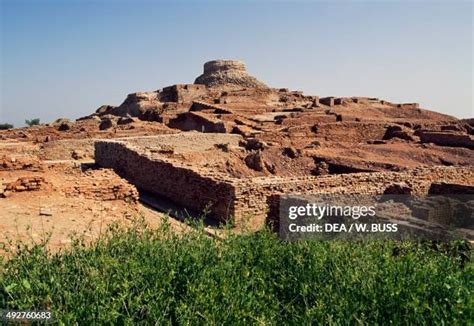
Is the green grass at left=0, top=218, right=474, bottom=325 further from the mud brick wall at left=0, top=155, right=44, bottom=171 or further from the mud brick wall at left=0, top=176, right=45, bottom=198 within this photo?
the mud brick wall at left=0, top=155, right=44, bottom=171

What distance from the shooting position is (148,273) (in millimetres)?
4070

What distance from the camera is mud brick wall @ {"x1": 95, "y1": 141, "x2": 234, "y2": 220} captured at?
9117mm

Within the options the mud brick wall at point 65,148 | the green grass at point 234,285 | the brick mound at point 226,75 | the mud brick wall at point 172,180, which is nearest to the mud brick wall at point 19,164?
the mud brick wall at point 172,180

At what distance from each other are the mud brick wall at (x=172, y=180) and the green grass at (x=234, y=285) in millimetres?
3072

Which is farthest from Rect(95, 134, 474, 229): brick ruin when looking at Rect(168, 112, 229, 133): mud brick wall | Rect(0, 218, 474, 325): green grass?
Rect(168, 112, 229, 133): mud brick wall

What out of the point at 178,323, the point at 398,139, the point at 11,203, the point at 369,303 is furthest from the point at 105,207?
the point at 398,139

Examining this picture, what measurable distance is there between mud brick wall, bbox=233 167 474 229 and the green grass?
10.7 ft

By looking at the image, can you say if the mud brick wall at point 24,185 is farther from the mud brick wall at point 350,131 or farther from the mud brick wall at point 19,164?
the mud brick wall at point 350,131

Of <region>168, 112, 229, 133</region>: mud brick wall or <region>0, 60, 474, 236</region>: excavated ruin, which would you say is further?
<region>168, 112, 229, 133</region>: mud brick wall

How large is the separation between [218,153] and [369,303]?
12.0m

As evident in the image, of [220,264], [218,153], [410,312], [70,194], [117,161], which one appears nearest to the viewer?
[410,312]

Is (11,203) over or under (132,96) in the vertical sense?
under

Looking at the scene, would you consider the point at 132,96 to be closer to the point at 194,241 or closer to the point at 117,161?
the point at 117,161

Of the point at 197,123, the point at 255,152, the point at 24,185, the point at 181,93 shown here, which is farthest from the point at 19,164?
the point at 181,93
